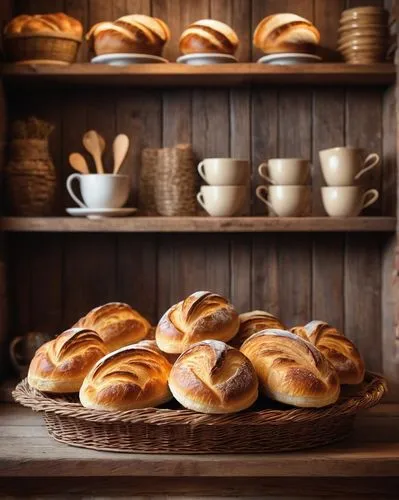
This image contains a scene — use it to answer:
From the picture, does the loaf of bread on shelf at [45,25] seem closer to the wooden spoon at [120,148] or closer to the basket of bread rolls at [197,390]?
the wooden spoon at [120,148]

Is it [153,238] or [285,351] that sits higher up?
[153,238]

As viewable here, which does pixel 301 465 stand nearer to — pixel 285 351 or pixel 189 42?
pixel 285 351

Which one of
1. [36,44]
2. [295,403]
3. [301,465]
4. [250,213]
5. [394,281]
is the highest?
[36,44]

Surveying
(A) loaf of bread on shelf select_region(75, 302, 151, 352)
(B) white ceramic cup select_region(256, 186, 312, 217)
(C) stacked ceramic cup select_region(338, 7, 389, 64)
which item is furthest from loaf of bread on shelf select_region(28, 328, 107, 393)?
(C) stacked ceramic cup select_region(338, 7, 389, 64)

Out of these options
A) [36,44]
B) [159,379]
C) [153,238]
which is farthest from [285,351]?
[36,44]

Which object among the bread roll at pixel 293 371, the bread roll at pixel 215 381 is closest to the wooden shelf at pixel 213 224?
the bread roll at pixel 293 371

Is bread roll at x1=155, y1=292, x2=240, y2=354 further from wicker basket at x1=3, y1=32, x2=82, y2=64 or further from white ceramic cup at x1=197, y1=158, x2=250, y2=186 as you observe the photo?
wicker basket at x1=3, y1=32, x2=82, y2=64

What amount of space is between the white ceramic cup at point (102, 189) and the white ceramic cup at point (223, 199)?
0.23 m

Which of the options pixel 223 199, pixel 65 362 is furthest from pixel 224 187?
pixel 65 362

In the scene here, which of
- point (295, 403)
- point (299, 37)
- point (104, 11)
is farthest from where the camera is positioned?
point (104, 11)

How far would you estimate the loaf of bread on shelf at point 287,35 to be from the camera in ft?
8.30

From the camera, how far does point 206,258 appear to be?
9.20 feet

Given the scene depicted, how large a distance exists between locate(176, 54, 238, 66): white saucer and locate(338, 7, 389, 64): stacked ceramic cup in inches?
13.6

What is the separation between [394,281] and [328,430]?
29.9 inches
